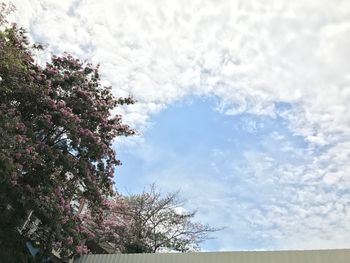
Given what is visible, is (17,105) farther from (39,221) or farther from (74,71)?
(39,221)

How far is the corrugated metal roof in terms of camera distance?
9252 mm

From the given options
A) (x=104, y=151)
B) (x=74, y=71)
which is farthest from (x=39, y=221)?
(x=74, y=71)

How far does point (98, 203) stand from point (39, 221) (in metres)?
1.91

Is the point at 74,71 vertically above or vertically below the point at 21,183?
above

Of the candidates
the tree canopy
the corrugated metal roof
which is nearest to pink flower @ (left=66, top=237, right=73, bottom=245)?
the tree canopy

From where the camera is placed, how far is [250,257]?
1033 centimetres

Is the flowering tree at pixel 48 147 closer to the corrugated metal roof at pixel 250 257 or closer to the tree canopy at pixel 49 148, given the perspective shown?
the tree canopy at pixel 49 148

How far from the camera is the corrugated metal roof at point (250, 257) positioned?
925cm

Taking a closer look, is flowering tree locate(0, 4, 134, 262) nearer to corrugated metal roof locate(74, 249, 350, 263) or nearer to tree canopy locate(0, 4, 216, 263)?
tree canopy locate(0, 4, 216, 263)

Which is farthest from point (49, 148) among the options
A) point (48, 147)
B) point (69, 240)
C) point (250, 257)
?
point (250, 257)

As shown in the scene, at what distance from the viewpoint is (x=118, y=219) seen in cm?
2061

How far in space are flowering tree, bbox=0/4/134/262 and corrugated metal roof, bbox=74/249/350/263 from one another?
2.20 meters

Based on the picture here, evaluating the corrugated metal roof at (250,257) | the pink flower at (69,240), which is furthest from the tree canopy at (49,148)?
the corrugated metal roof at (250,257)

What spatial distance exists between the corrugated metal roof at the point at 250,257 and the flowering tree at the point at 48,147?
220 centimetres
